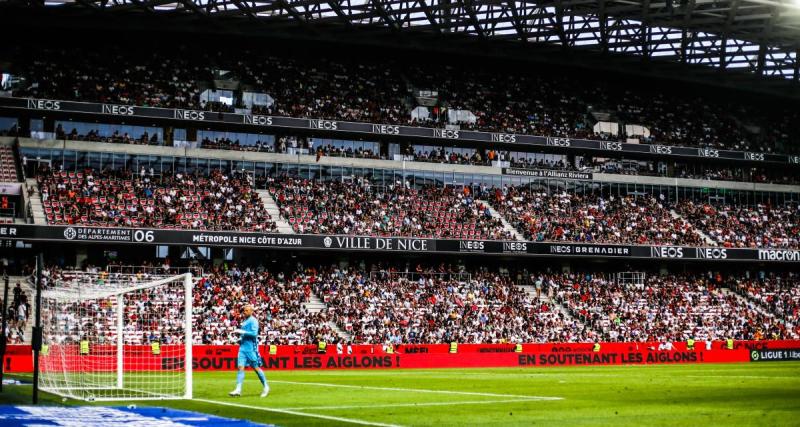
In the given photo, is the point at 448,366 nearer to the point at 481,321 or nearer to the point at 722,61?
the point at 481,321

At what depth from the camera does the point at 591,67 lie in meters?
77.4

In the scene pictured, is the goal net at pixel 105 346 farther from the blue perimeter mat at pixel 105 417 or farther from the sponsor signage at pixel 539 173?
the sponsor signage at pixel 539 173

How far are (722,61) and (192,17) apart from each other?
3934cm

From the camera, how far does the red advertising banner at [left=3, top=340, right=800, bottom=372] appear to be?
39.2 metres

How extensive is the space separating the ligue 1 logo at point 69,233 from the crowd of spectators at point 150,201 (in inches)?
44.8

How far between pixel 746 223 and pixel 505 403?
192 feet

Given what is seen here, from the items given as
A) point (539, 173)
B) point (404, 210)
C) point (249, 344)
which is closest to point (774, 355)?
point (539, 173)

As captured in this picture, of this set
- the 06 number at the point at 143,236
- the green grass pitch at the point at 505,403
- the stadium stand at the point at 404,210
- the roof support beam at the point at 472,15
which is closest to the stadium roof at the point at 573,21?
the roof support beam at the point at 472,15

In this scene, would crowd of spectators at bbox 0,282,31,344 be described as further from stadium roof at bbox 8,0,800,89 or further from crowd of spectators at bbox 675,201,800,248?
crowd of spectators at bbox 675,201,800,248

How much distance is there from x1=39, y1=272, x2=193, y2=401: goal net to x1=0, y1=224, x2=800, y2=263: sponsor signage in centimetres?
1182

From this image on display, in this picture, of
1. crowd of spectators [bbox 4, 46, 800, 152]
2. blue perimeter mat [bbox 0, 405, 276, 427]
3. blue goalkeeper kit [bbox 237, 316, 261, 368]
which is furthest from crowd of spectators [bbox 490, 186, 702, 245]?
blue perimeter mat [bbox 0, 405, 276, 427]

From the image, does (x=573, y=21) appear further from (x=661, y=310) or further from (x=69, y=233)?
(x=69, y=233)

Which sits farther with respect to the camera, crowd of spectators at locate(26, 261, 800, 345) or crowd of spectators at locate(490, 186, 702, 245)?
crowd of spectators at locate(490, 186, 702, 245)

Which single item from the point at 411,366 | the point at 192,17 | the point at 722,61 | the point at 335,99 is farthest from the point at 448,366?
the point at 722,61
